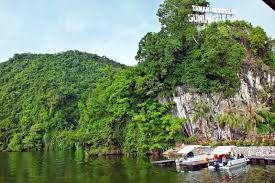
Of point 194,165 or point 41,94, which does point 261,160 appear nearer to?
point 194,165

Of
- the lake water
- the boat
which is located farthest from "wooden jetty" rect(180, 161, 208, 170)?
the lake water

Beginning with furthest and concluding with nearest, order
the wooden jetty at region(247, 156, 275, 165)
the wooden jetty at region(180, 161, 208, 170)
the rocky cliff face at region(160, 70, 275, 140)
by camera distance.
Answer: the rocky cliff face at region(160, 70, 275, 140)
the wooden jetty at region(180, 161, 208, 170)
the wooden jetty at region(247, 156, 275, 165)

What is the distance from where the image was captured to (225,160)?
40.6 metres

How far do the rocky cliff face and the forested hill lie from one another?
73.4 ft

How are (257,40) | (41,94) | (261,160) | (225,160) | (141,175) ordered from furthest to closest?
(41,94) → (257,40) → (261,160) → (225,160) → (141,175)

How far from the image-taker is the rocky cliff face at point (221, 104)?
2242 inches

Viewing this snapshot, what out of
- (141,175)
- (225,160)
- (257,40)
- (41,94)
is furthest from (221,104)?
(41,94)

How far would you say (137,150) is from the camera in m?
61.2

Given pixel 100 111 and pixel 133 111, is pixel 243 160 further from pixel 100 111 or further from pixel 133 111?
pixel 100 111

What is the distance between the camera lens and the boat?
40.2m

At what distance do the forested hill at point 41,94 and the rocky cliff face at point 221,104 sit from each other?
22.4 m

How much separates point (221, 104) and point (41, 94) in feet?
232

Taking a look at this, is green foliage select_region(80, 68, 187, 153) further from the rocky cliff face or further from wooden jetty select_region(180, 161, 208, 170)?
wooden jetty select_region(180, 161, 208, 170)

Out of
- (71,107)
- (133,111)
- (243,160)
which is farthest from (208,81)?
(71,107)
